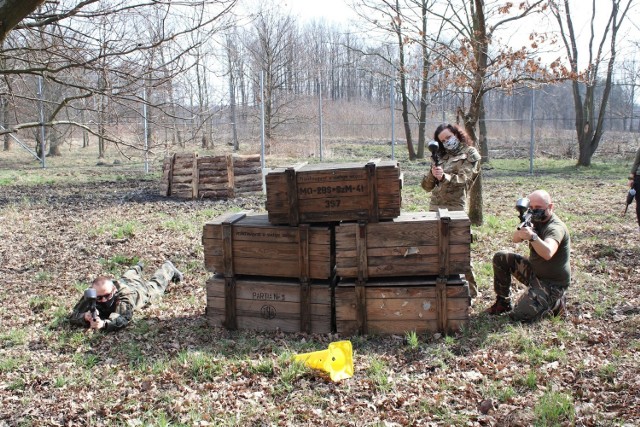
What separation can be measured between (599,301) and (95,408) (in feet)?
17.8

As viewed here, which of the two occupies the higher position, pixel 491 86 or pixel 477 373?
pixel 491 86

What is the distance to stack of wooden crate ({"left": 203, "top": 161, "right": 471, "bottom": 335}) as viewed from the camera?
588cm

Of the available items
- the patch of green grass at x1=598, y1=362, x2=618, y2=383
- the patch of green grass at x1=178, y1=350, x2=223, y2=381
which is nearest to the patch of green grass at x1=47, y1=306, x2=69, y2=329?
the patch of green grass at x1=178, y1=350, x2=223, y2=381

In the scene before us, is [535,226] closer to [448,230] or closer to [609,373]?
[448,230]

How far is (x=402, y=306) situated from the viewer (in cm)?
595

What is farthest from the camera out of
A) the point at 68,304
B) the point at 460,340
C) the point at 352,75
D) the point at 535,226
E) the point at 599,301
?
the point at 352,75

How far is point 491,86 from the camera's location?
10148 millimetres

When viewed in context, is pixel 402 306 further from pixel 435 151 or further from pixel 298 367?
pixel 435 151

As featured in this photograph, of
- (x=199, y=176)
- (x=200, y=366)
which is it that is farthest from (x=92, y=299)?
(x=199, y=176)

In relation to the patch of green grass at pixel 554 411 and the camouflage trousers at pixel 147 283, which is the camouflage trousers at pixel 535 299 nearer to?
the patch of green grass at pixel 554 411

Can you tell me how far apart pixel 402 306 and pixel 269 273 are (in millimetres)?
1461

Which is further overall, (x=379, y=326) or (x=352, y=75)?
(x=352, y=75)

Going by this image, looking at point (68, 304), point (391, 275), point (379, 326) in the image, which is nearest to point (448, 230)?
point (391, 275)

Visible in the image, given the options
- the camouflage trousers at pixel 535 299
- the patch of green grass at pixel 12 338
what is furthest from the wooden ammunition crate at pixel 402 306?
the patch of green grass at pixel 12 338
